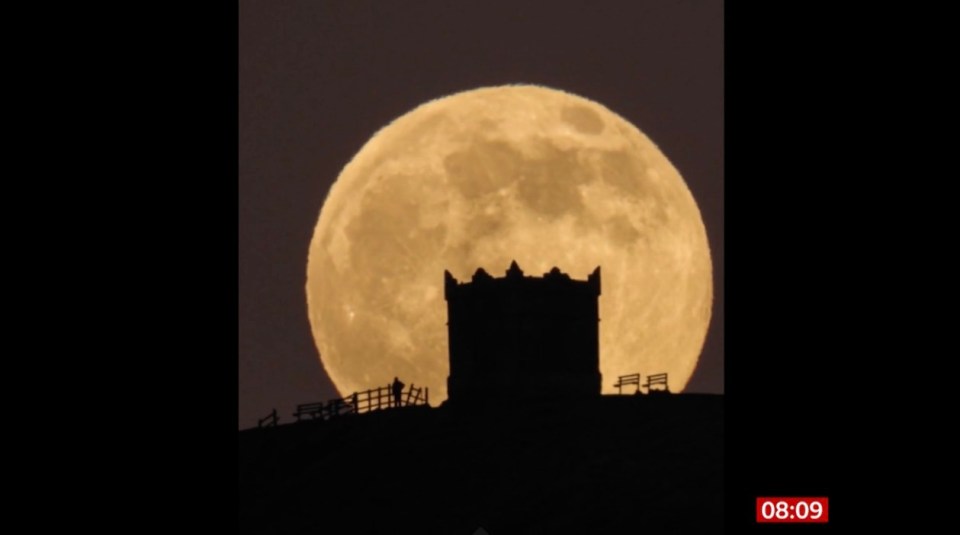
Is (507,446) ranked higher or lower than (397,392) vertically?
lower

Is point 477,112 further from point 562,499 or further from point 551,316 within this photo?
point 562,499

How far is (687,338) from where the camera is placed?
269ft
